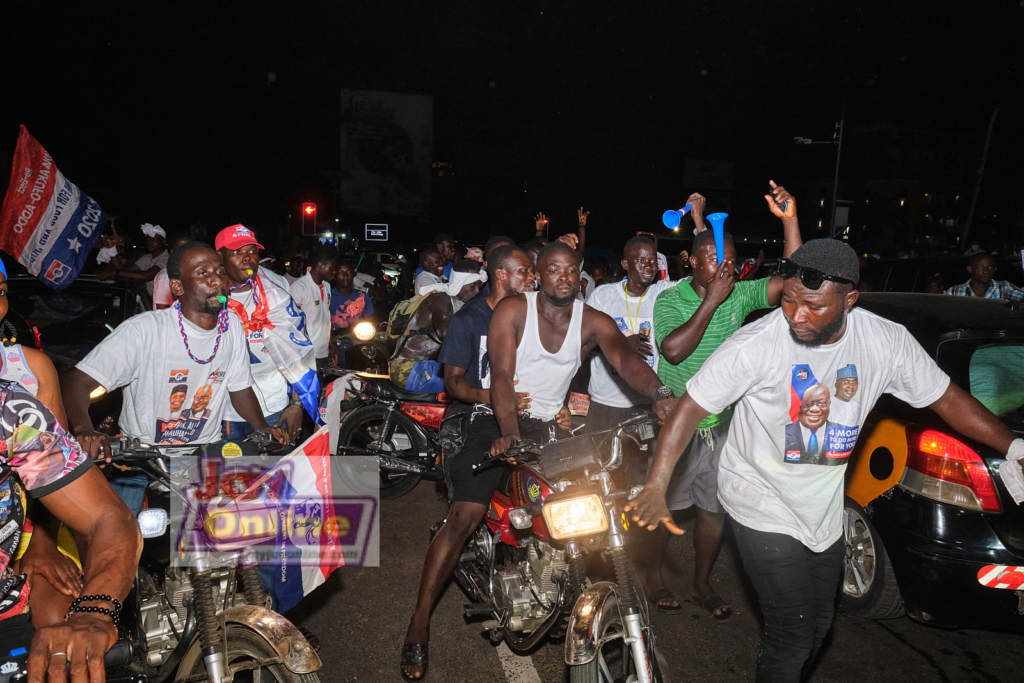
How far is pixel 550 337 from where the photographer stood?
13.0 feet

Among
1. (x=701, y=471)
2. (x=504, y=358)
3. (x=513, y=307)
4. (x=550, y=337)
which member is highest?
(x=513, y=307)

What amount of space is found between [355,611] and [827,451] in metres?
3.09

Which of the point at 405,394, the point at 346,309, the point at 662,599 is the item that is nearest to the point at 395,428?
the point at 405,394

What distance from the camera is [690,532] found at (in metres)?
5.98

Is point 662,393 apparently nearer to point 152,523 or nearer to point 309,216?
point 152,523

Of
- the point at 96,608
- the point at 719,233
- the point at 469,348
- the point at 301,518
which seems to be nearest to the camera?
the point at 96,608

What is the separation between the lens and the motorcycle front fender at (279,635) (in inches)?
99.4

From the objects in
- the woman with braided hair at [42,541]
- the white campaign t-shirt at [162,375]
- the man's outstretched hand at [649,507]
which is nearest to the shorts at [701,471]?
the man's outstretched hand at [649,507]

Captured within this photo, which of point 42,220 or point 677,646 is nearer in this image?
point 677,646

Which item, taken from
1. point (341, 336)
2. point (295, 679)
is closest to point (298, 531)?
point (295, 679)

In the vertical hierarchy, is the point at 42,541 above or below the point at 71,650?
below

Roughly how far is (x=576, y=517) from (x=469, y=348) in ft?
5.52

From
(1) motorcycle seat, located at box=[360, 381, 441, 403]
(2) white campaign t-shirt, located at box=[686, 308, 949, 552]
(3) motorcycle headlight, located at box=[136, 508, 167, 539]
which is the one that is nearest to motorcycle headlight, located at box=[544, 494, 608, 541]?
(2) white campaign t-shirt, located at box=[686, 308, 949, 552]

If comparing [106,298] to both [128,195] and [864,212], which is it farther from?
[864,212]
